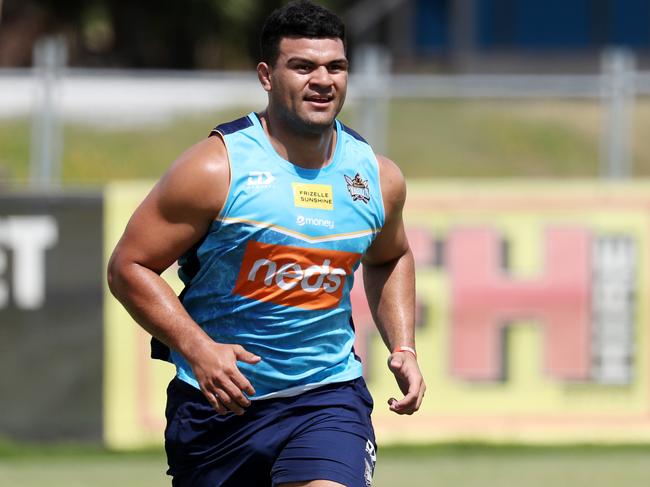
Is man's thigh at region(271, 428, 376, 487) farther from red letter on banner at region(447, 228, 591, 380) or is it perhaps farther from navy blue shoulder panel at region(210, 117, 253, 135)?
red letter on banner at region(447, 228, 591, 380)

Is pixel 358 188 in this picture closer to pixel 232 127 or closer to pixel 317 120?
pixel 317 120

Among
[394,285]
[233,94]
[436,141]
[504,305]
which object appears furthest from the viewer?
[436,141]

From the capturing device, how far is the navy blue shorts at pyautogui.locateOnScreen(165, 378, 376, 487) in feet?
13.9

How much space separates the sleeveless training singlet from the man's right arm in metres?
0.06

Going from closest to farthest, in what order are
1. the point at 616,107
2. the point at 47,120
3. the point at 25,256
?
Result: the point at 25,256, the point at 47,120, the point at 616,107

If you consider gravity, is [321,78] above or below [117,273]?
above

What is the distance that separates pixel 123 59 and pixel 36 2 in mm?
2132

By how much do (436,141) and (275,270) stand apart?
1022 centimetres

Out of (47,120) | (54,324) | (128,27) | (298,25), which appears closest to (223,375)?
(298,25)

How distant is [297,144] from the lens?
14.2 feet

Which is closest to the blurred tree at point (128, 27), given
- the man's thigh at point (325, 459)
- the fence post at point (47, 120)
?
the fence post at point (47, 120)

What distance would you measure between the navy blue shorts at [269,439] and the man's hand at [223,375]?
333mm

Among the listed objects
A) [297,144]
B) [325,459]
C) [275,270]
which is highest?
[297,144]

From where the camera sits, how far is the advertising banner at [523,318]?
9.02m
